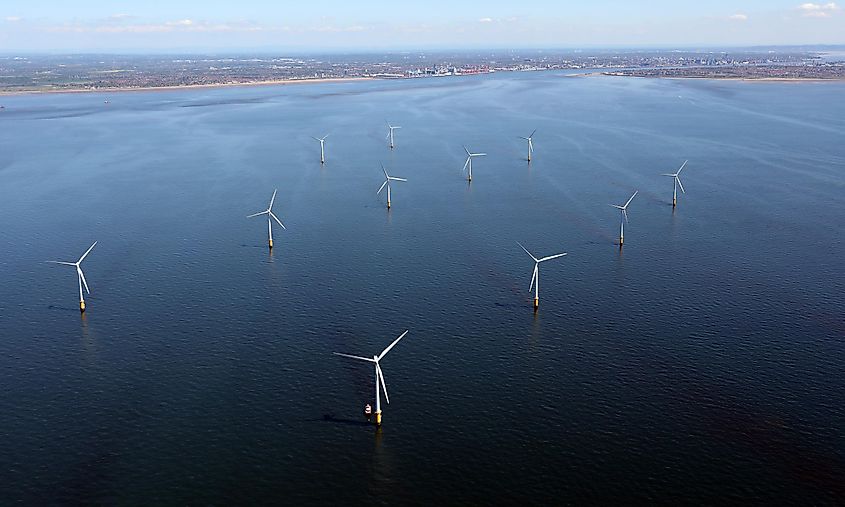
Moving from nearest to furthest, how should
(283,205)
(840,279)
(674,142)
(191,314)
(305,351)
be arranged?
(305,351), (191,314), (840,279), (283,205), (674,142)

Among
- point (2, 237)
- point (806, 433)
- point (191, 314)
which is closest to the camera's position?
point (806, 433)

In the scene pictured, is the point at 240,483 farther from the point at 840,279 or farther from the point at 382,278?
the point at 840,279

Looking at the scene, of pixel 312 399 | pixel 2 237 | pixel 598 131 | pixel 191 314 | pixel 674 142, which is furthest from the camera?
pixel 598 131

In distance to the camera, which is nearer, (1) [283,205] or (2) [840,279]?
(2) [840,279]

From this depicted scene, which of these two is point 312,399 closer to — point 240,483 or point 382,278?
point 240,483

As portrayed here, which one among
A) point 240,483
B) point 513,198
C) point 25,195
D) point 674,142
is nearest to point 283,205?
point 513,198

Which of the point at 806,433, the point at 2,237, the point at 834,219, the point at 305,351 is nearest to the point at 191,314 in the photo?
the point at 305,351
